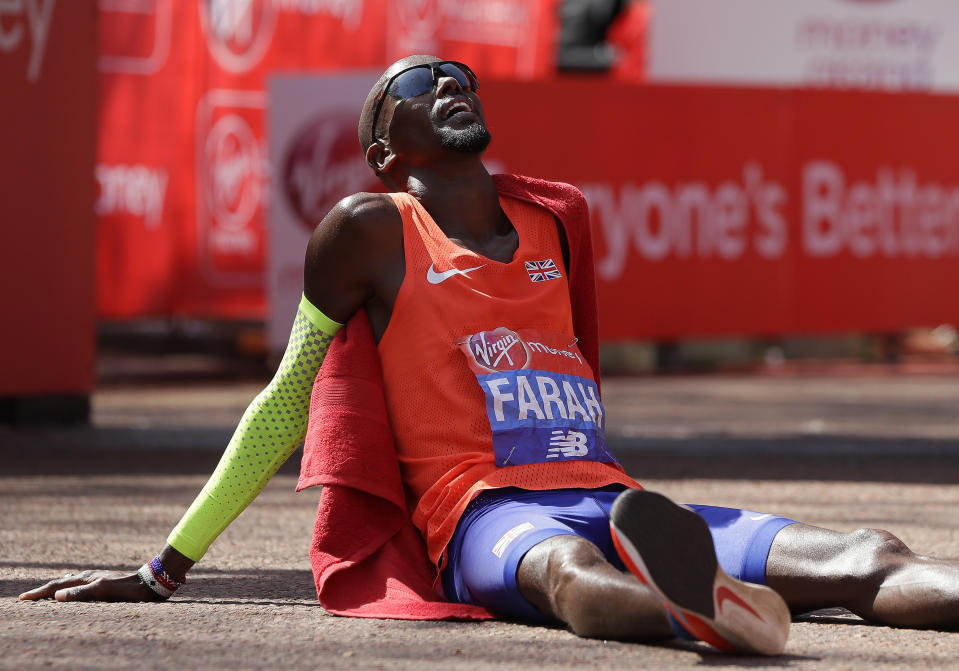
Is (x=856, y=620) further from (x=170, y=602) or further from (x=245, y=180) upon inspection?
(x=245, y=180)

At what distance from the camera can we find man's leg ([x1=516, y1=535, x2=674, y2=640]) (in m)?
2.72

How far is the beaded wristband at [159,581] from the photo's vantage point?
133 inches

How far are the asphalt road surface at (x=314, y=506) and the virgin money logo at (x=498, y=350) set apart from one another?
54 centimetres

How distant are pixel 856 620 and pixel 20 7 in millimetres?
5692

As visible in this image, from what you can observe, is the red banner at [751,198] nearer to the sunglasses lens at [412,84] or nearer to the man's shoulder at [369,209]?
the sunglasses lens at [412,84]

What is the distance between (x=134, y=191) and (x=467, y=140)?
28.2ft

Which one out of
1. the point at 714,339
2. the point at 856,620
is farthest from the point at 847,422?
the point at 856,620

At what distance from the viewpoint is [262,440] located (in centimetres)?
339

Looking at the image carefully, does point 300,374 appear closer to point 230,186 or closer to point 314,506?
point 314,506

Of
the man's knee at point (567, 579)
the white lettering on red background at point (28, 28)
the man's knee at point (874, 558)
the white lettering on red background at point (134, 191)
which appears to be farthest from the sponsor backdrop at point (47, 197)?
the man's knee at point (874, 558)

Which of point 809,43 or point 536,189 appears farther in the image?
point 809,43

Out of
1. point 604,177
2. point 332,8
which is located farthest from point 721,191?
point 332,8

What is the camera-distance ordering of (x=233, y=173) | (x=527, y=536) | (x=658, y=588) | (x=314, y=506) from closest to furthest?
(x=658, y=588)
(x=527, y=536)
(x=314, y=506)
(x=233, y=173)

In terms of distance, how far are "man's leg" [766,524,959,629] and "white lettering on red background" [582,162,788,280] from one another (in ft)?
26.8
